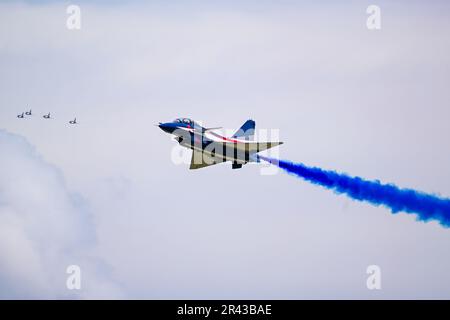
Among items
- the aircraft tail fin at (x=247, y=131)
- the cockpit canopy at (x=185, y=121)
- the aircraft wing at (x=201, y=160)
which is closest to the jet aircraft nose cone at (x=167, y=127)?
the cockpit canopy at (x=185, y=121)

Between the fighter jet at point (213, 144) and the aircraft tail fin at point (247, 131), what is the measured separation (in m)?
3.24

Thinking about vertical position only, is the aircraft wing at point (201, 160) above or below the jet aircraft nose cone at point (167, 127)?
below

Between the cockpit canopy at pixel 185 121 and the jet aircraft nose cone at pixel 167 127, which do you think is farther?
the cockpit canopy at pixel 185 121

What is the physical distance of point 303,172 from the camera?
75000mm

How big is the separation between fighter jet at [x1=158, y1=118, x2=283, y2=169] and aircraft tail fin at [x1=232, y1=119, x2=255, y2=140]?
10.6 feet

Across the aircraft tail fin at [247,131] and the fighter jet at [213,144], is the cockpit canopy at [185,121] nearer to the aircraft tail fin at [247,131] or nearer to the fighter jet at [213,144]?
the fighter jet at [213,144]

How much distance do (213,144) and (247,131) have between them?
6.35 meters

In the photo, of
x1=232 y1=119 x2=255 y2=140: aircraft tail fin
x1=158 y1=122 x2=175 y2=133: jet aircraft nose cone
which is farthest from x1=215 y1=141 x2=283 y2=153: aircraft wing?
x1=232 y1=119 x2=255 y2=140: aircraft tail fin

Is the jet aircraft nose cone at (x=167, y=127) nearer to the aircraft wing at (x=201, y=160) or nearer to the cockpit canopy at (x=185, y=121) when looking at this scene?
the cockpit canopy at (x=185, y=121)

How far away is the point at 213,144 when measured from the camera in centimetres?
7231

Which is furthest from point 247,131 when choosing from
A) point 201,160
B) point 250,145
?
point 250,145

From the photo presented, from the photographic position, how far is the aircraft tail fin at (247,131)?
7738 cm

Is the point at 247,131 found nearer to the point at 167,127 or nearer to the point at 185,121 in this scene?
the point at 185,121
